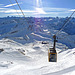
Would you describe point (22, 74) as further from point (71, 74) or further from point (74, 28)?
point (74, 28)

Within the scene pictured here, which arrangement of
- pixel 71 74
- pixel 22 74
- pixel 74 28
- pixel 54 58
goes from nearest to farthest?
1. pixel 71 74
2. pixel 22 74
3. pixel 54 58
4. pixel 74 28

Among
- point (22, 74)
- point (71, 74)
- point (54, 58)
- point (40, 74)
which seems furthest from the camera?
point (54, 58)

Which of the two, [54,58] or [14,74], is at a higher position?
[54,58]

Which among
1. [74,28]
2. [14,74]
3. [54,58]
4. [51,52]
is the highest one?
[74,28]

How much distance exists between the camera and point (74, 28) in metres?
163

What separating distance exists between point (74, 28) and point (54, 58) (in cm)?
16644

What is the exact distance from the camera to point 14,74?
198 inches

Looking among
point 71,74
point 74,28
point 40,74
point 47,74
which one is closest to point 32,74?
point 40,74

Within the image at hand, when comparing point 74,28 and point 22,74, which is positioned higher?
point 74,28

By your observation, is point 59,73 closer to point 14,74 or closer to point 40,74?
point 40,74

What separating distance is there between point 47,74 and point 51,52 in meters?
8.39

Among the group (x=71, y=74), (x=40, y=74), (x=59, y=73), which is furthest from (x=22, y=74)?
(x=71, y=74)

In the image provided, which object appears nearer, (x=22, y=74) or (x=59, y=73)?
(x=59, y=73)

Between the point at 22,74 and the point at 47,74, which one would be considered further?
the point at 22,74
